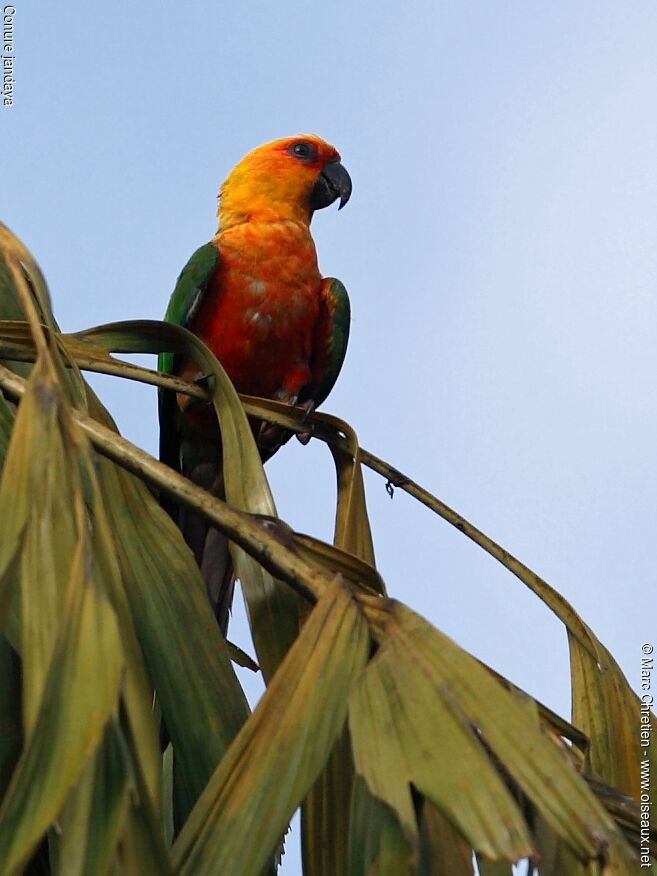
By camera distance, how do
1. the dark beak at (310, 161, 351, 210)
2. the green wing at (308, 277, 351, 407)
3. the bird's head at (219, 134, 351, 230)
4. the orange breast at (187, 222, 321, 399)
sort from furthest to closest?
the dark beak at (310, 161, 351, 210), the bird's head at (219, 134, 351, 230), the green wing at (308, 277, 351, 407), the orange breast at (187, 222, 321, 399)

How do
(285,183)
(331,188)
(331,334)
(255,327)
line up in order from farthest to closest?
(331,188), (285,183), (331,334), (255,327)

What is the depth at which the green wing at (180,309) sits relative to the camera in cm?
398

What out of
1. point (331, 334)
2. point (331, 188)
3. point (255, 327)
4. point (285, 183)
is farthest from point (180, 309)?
point (331, 188)

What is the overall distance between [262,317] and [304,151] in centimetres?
124

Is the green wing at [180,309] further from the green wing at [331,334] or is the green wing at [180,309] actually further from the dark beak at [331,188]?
the dark beak at [331,188]

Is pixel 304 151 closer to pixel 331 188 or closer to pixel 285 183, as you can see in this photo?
pixel 331 188

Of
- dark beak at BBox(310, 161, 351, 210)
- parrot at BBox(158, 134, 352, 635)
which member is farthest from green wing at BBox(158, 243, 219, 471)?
dark beak at BBox(310, 161, 351, 210)

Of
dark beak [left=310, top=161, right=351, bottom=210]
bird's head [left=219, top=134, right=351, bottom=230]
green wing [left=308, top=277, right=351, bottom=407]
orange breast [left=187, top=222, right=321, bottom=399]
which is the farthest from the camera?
dark beak [left=310, top=161, right=351, bottom=210]

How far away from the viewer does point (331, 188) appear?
Answer: 4898mm

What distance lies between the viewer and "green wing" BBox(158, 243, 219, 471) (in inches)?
157

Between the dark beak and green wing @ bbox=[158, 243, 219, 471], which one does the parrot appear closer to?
green wing @ bbox=[158, 243, 219, 471]

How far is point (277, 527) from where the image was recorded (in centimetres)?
186

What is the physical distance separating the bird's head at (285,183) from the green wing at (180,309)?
1.48 ft

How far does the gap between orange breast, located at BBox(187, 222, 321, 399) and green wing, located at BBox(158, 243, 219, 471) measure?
49 millimetres
